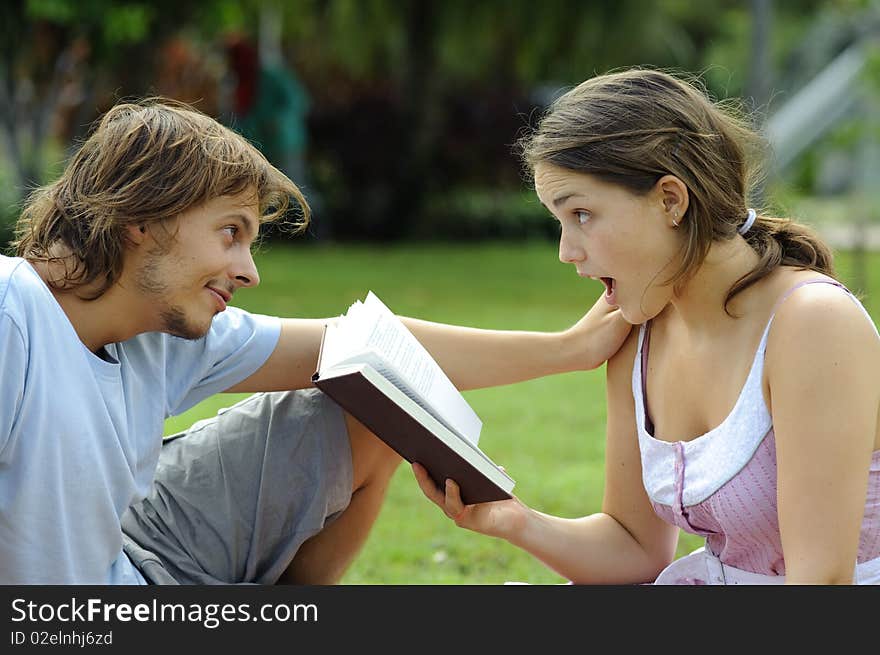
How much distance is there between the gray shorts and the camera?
279 cm

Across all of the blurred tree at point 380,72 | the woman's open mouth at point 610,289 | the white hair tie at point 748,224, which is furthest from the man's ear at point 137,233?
the blurred tree at point 380,72

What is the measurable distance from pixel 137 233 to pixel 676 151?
1027 millimetres

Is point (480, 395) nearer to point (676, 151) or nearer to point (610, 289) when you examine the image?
point (610, 289)

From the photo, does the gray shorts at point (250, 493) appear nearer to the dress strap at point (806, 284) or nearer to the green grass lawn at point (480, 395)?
the green grass lawn at point (480, 395)

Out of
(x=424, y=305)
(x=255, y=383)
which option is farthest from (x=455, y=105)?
(x=255, y=383)

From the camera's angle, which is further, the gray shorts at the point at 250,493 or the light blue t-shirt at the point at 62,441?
the gray shorts at the point at 250,493

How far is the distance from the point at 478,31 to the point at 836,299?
13.0 m

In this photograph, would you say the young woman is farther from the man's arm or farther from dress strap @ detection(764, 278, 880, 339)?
the man's arm

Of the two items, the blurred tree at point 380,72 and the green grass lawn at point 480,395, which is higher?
the blurred tree at point 380,72

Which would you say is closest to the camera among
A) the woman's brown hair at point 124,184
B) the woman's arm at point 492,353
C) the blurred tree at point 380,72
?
the woman's brown hair at point 124,184

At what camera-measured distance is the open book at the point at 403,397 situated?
224cm

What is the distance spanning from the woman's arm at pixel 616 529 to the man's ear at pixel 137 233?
3.11 ft

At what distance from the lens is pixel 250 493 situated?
9.25ft

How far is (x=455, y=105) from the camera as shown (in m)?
16.9
